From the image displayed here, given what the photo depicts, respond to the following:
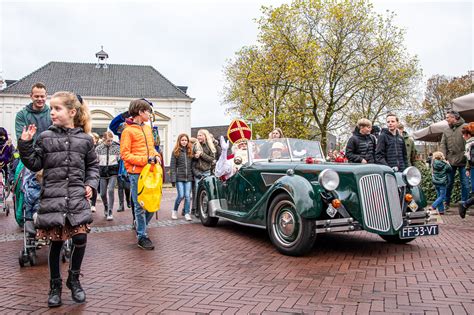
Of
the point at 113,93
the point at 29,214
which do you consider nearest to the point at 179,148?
the point at 29,214

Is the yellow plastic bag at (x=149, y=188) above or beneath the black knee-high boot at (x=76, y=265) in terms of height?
above

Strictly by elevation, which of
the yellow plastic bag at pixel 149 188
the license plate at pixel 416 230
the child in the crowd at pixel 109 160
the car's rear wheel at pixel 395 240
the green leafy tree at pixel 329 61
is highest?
the green leafy tree at pixel 329 61

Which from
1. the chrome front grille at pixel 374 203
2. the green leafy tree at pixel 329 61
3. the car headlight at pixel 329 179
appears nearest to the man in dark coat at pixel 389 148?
the chrome front grille at pixel 374 203

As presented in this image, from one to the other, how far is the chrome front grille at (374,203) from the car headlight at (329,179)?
33 cm

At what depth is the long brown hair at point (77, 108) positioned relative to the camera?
3.83 metres

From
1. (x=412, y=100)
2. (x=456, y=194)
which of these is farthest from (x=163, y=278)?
(x=412, y=100)

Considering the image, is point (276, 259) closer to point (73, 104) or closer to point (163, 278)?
point (163, 278)

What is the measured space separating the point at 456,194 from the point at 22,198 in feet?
32.5

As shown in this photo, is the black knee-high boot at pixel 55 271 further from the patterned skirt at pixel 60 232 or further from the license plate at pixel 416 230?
the license plate at pixel 416 230

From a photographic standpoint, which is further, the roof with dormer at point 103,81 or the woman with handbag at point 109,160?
the roof with dormer at point 103,81

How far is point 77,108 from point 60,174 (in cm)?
63

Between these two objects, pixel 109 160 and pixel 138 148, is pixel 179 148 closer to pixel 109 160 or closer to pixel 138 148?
pixel 109 160

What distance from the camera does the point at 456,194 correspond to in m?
11.1

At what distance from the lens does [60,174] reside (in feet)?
12.1
